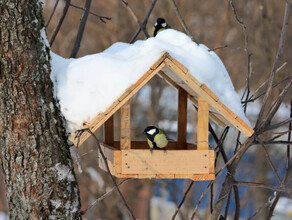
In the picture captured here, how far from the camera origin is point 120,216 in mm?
8734

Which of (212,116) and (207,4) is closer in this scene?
(212,116)

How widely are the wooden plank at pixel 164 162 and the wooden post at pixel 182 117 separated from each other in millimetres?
497

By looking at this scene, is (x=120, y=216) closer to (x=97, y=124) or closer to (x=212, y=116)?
(x=212, y=116)

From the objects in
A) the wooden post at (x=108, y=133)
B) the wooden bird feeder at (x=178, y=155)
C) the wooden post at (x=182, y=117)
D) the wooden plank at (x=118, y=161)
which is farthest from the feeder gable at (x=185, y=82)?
the wooden post at (x=108, y=133)

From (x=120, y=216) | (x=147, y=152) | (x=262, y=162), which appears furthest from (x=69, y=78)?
(x=120, y=216)

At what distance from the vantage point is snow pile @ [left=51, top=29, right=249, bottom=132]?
2.15 meters

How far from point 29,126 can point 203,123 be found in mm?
843

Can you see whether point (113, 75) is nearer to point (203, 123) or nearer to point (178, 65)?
point (178, 65)

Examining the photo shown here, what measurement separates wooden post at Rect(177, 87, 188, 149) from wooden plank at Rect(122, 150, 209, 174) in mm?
497

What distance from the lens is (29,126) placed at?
6.51 ft

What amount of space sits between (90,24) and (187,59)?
696 centimetres

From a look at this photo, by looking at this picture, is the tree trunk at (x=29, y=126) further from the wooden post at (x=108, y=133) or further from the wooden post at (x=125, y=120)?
the wooden post at (x=108, y=133)

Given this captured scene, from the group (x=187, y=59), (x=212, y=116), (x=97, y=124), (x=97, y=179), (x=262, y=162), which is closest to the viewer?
(x=97, y=124)

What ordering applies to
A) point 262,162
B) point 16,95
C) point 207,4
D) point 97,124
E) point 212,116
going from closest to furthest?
point 16,95 < point 97,124 < point 212,116 < point 262,162 < point 207,4
